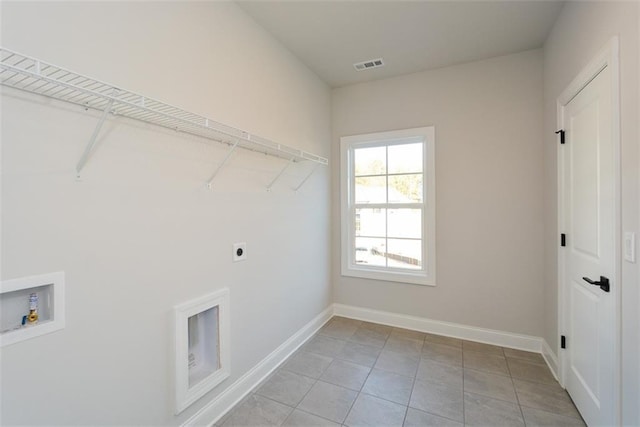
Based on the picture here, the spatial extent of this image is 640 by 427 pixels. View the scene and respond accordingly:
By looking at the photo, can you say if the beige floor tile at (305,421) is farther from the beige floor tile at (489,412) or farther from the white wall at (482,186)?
the white wall at (482,186)

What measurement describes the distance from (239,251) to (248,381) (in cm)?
97

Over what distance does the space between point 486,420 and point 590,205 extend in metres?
1.48

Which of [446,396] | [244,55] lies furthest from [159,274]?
[446,396]

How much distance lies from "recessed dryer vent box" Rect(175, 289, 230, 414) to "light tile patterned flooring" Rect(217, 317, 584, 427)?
12.1 inches

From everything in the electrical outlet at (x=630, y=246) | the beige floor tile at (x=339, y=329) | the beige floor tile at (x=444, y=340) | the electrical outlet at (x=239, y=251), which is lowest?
the beige floor tile at (x=444, y=340)

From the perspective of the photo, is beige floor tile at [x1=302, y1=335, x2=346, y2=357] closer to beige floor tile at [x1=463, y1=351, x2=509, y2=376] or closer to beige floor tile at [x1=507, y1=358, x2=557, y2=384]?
beige floor tile at [x1=463, y1=351, x2=509, y2=376]

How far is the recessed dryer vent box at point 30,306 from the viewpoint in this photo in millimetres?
995

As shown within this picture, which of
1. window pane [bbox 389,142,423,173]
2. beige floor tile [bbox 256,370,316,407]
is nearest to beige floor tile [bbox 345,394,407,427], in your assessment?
beige floor tile [bbox 256,370,316,407]

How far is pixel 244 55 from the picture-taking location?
207cm

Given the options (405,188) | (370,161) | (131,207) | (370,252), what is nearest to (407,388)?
(370,252)

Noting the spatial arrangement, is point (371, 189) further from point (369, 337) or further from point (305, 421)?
point (305, 421)

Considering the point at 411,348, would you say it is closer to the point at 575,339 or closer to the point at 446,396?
the point at 446,396

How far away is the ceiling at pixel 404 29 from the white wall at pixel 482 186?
0.26 meters

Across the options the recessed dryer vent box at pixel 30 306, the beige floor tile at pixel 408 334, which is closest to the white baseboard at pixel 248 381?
the beige floor tile at pixel 408 334
